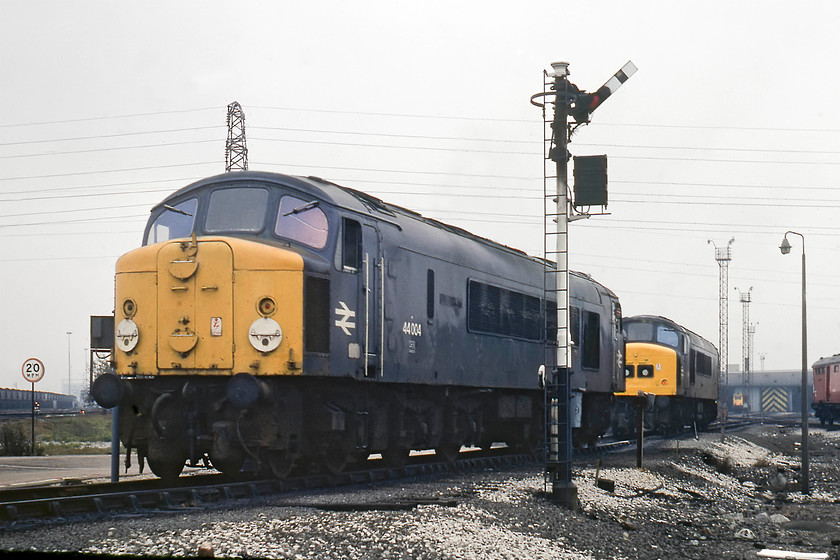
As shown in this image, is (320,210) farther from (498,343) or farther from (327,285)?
(498,343)

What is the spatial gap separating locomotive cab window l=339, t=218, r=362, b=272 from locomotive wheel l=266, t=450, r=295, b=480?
2.62 metres

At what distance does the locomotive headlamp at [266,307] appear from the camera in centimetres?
1248

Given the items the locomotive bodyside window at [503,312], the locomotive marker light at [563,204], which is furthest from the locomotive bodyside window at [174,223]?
the locomotive bodyside window at [503,312]

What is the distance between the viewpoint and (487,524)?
36.0ft

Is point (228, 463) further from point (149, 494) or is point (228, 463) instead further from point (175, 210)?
point (175, 210)

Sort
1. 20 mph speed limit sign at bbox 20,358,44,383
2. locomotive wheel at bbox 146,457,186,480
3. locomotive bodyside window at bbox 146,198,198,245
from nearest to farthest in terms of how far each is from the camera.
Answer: locomotive wheel at bbox 146,457,186,480 → locomotive bodyside window at bbox 146,198,198,245 → 20 mph speed limit sign at bbox 20,358,44,383

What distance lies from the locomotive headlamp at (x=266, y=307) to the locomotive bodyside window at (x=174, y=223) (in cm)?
205

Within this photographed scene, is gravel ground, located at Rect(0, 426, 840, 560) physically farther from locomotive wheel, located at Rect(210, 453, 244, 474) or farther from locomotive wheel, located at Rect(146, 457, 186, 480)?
locomotive wheel, located at Rect(146, 457, 186, 480)

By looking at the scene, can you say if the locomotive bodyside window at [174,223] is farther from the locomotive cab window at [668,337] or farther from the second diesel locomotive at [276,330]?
the locomotive cab window at [668,337]

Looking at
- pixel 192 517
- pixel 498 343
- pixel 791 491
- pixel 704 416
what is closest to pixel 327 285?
pixel 192 517

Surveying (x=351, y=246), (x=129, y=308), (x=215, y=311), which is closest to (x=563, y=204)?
(x=351, y=246)

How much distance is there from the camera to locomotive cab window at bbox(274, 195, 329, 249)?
44.3ft

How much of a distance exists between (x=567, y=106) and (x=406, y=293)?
3793 millimetres

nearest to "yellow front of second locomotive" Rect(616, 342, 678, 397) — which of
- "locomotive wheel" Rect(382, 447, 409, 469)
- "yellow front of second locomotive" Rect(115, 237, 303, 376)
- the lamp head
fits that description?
the lamp head
